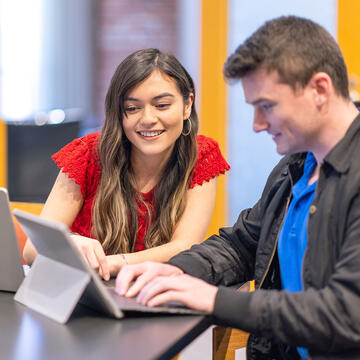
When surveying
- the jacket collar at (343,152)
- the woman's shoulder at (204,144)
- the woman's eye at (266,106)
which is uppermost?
the woman's eye at (266,106)

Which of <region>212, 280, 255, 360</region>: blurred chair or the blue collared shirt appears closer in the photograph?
the blue collared shirt

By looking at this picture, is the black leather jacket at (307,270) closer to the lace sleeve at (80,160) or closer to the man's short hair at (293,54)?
the man's short hair at (293,54)

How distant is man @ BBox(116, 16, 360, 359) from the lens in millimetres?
1078

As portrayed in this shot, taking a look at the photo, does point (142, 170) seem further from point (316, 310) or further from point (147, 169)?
point (316, 310)

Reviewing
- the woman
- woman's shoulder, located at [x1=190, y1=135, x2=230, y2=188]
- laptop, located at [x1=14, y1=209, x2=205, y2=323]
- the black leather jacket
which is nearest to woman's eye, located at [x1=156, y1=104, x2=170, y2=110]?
the woman

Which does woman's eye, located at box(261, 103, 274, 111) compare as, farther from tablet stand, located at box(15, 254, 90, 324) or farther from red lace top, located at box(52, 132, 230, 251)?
red lace top, located at box(52, 132, 230, 251)

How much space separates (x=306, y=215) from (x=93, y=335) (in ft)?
1.81

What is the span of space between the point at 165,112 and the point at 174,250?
1.44ft

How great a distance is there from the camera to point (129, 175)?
6.67 feet

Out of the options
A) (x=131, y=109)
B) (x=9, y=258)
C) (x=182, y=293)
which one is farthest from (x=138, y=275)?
(x=131, y=109)

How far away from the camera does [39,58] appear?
508 cm

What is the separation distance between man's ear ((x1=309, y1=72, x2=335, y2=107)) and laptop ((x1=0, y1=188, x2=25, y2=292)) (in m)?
0.71

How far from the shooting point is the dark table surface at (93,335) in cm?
100

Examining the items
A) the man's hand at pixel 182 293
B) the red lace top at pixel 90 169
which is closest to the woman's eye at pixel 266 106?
the man's hand at pixel 182 293
